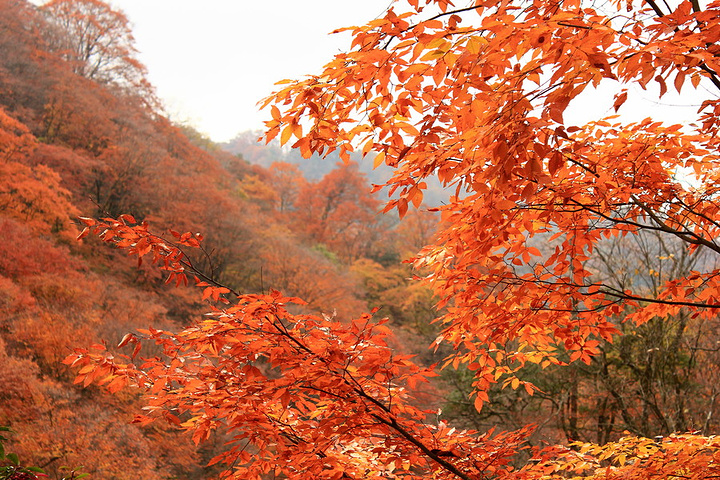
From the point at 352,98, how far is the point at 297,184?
25508 mm

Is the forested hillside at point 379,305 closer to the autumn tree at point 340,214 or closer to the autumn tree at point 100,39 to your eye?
the autumn tree at point 100,39

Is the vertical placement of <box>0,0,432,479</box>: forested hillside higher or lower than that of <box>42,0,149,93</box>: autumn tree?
lower

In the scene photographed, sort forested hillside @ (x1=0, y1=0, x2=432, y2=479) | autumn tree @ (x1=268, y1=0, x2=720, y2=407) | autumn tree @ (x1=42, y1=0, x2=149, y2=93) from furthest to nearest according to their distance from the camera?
autumn tree @ (x1=42, y1=0, x2=149, y2=93) < forested hillside @ (x1=0, y1=0, x2=432, y2=479) < autumn tree @ (x1=268, y1=0, x2=720, y2=407)

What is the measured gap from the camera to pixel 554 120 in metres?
1.01

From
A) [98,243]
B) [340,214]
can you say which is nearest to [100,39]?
[98,243]

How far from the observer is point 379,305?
6.32 m

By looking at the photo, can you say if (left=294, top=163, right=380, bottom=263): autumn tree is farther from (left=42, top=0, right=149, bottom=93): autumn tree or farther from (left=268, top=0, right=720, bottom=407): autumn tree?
(left=268, top=0, right=720, bottom=407): autumn tree

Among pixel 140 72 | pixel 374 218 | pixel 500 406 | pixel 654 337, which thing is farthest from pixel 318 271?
pixel 140 72

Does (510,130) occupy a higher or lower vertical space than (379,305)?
higher

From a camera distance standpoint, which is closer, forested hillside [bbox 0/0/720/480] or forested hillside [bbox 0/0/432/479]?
forested hillside [bbox 0/0/720/480]

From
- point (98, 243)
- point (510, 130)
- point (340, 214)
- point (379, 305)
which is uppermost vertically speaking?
point (340, 214)

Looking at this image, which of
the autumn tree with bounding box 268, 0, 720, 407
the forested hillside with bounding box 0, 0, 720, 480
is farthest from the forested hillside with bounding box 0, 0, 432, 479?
the autumn tree with bounding box 268, 0, 720, 407

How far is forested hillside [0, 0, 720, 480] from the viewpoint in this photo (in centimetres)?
132

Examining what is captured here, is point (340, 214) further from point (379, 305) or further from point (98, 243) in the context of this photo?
point (379, 305)
